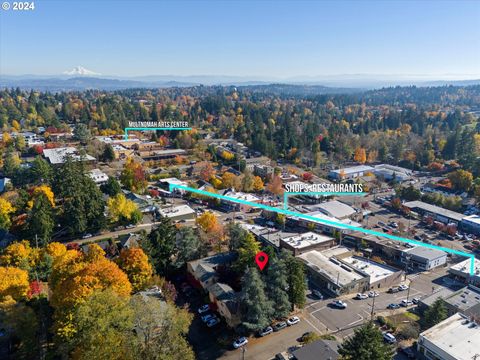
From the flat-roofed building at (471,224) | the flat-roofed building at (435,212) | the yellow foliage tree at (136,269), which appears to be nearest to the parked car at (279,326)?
the yellow foliage tree at (136,269)

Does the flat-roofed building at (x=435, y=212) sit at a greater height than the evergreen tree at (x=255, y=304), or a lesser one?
lesser

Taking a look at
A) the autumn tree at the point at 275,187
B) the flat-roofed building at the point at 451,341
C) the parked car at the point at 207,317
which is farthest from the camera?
the autumn tree at the point at 275,187

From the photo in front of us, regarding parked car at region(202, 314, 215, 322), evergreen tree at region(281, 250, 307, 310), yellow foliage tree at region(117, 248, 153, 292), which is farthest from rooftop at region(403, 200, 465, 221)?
yellow foliage tree at region(117, 248, 153, 292)

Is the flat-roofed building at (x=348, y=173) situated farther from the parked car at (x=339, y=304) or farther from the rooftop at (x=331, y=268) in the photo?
the parked car at (x=339, y=304)

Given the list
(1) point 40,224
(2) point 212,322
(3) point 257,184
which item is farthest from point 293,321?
(3) point 257,184

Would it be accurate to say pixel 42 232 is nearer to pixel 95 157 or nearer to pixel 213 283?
pixel 213 283

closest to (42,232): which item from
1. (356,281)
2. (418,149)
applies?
(356,281)
